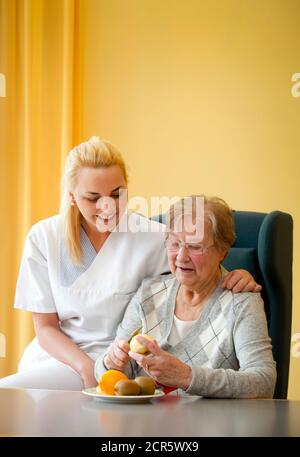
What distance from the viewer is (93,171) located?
79.9 inches

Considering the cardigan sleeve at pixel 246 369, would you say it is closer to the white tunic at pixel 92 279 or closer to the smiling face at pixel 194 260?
the smiling face at pixel 194 260

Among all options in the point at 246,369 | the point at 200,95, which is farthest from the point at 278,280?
the point at 200,95

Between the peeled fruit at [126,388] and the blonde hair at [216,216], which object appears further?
the blonde hair at [216,216]

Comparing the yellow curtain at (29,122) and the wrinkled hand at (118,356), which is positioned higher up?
the yellow curtain at (29,122)

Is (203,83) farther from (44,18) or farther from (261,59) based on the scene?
(44,18)

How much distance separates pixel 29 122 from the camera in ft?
10.5

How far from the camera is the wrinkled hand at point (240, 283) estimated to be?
171 centimetres

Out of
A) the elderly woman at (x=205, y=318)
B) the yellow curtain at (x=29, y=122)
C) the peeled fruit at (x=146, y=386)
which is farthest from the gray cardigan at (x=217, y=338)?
the yellow curtain at (x=29, y=122)

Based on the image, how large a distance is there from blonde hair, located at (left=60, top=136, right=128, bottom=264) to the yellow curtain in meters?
1.11

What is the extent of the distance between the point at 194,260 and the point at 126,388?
49 centimetres

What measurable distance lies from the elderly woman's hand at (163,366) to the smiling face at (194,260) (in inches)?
13.4

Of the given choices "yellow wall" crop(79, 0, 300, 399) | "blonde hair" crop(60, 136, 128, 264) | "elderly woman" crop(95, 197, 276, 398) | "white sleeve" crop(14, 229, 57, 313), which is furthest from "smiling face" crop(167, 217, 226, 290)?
"yellow wall" crop(79, 0, 300, 399)
